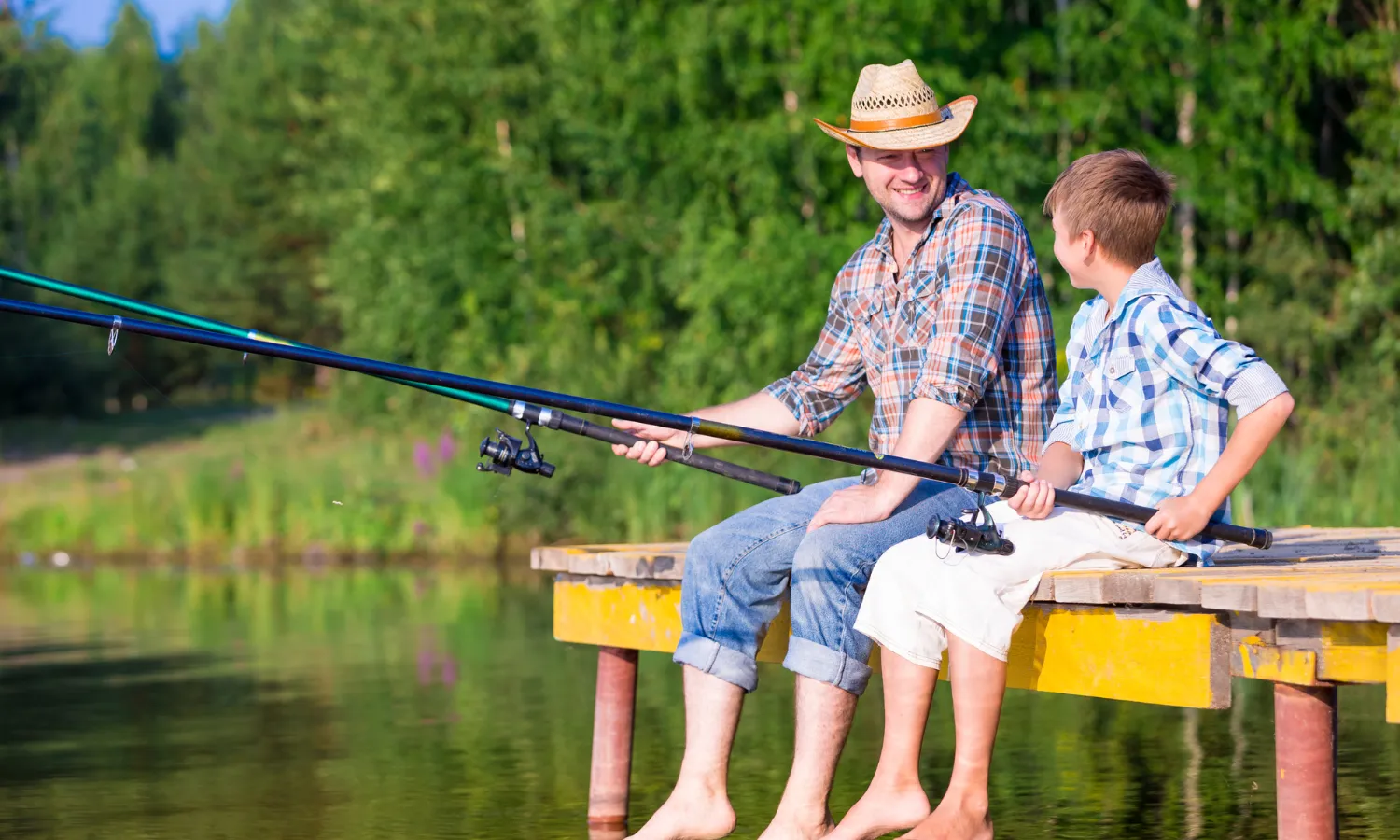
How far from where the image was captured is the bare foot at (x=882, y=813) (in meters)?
4.39

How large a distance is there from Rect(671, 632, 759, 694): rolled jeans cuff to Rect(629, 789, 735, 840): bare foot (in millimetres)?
251

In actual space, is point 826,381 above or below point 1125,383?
above

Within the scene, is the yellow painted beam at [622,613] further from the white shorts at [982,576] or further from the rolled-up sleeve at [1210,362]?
the rolled-up sleeve at [1210,362]

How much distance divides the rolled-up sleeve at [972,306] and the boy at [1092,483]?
135 mm

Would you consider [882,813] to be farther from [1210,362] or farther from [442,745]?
[442,745]

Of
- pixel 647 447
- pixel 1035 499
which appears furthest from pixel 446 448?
pixel 1035 499

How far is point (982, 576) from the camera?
424cm

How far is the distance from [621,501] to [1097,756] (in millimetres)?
9339

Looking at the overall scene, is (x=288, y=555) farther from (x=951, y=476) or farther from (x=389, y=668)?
(x=951, y=476)

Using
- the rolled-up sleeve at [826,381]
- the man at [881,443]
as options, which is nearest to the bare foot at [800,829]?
the man at [881,443]

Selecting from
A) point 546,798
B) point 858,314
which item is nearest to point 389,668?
point 546,798

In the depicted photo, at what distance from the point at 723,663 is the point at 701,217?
43.9ft

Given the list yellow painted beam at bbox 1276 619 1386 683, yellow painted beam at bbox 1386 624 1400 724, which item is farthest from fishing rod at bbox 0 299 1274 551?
yellow painted beam at bbox 1386 624 1400 724

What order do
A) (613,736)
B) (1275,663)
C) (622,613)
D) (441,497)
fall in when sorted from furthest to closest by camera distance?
(441,497) < (613,736) < (622,613) < (1275,663)
